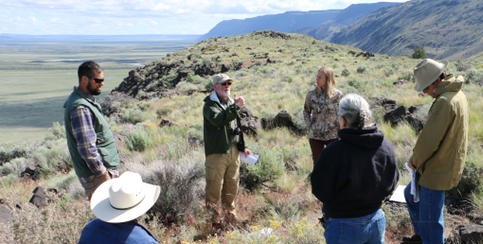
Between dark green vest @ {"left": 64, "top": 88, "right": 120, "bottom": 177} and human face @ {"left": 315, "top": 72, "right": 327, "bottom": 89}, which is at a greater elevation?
human face @ {"left": 315, "top": 72, "right": 327, "bottom": 89}

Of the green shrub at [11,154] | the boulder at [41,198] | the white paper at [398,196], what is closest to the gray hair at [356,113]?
the white paper at [398,196]

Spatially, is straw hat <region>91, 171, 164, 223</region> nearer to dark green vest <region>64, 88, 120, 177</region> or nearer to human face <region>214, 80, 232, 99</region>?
dark green vest <region>64, 88, 120, 177</region>

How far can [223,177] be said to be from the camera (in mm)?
5246

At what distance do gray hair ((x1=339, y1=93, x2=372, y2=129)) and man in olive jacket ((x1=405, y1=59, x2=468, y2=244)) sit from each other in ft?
2.65

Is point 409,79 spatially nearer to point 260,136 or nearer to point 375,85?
point 375,85

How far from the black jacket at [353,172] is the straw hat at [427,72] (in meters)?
0.85

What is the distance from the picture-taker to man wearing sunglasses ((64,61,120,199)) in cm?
414

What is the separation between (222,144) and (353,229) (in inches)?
88.5

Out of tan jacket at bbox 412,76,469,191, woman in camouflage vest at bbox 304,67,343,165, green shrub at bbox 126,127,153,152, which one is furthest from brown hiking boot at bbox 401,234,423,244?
green shrub at bbox 126,127,153,152

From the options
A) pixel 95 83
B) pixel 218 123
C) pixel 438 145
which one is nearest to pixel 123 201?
pixel 95 83

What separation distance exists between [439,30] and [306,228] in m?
216

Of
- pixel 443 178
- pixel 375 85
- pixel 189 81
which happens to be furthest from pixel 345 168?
pixel 189 81

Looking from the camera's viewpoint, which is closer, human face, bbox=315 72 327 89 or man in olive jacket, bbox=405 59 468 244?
man in olive jacket, bbox=405 59 468 244

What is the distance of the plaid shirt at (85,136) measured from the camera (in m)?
4.12
